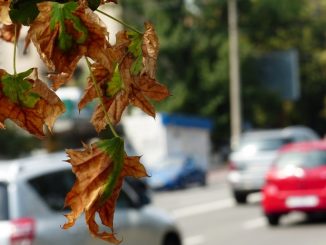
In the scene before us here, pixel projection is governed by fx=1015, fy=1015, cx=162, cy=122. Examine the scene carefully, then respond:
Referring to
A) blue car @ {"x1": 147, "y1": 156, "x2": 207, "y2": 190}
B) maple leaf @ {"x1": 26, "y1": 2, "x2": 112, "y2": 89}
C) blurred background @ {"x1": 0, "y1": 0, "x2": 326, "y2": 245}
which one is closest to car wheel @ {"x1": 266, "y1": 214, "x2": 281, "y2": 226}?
blurred background @ {"x1": 0, "y1": 0, "x2": 326, "y2": 245}

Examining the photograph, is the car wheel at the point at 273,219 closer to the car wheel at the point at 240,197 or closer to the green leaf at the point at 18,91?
the car wheel at the point at 240,197

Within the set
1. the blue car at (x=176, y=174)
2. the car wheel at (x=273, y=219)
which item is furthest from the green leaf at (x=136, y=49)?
the blue car at (x=176, y=174)

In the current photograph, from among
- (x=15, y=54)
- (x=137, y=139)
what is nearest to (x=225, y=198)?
(x=137, y=139)

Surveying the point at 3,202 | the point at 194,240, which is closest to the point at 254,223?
the point at 194,240

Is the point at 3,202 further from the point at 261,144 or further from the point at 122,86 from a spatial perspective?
the point at 261,144

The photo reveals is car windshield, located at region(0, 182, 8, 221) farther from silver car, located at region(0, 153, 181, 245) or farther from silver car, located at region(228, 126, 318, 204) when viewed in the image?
silver car, located at region(228, 126, 318, 204)

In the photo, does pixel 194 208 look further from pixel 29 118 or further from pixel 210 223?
pixel 29 118

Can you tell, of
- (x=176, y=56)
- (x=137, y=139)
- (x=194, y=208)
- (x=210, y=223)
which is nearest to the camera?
(x=210, y=223)
